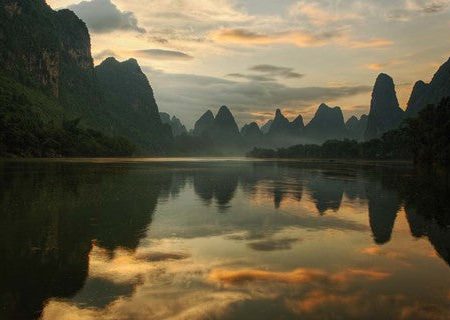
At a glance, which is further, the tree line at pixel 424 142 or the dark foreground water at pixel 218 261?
the tree line at pixel 424 142

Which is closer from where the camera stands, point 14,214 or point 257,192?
point 14,214

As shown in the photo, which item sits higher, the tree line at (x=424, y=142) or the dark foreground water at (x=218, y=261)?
the tree line at (x=424, y=142)

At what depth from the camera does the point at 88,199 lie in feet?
84.8

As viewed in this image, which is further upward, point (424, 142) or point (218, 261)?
point (424, 142)

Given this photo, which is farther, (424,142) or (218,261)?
(424,142)

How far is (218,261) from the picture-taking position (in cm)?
1283

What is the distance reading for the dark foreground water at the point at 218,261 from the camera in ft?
29.9

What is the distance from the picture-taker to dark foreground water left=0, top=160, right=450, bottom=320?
Result: 9102 mm

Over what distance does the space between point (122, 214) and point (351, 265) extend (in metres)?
12.0

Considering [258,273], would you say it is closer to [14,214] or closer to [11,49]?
[14,214]

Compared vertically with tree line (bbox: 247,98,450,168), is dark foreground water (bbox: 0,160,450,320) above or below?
below

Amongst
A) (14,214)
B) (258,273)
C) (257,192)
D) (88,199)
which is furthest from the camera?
(257,192)

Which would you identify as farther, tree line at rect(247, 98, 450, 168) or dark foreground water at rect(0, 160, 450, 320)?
tree line at rect(247, 98, 450, 168)

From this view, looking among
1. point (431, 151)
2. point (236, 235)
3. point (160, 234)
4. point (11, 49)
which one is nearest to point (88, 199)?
point (160, 234)
